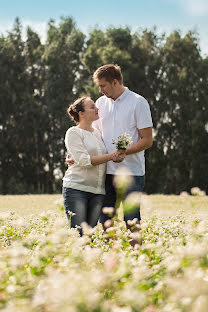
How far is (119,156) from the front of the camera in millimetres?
5094

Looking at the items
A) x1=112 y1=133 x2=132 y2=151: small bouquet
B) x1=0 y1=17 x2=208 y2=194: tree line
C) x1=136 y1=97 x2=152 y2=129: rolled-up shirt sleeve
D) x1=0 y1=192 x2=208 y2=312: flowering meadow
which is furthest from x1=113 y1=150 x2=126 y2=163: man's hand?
→ x1=0 y1=17 x2=208 y2=194: tree line

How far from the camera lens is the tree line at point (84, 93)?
108 ft

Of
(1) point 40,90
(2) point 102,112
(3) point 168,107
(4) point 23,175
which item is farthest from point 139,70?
(2) point 102,112

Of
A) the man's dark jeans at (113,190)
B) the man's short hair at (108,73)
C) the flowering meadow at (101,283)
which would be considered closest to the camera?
the flowering meadow at (101,283)

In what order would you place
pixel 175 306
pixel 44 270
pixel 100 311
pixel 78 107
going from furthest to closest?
pixel 78 107, pixel 44 270, pixel 175 306, pixel 100 311

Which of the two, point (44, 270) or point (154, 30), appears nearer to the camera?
point (44, 270)

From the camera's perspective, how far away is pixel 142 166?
5.71 meters

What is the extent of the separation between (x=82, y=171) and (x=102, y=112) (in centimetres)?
78

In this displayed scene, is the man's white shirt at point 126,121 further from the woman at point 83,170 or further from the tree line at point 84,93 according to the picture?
the tree line at point 84,93

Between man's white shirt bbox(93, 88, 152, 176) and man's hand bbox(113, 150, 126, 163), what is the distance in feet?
1.43

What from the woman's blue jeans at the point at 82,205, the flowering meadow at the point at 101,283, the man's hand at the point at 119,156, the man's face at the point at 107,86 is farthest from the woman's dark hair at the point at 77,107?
the flowering meadow at the point at 101,283

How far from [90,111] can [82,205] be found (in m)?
1.11

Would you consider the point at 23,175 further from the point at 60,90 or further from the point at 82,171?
the point at 82,171

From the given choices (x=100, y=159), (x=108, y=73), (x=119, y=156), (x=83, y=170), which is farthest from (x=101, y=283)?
(x=108, y=73)
